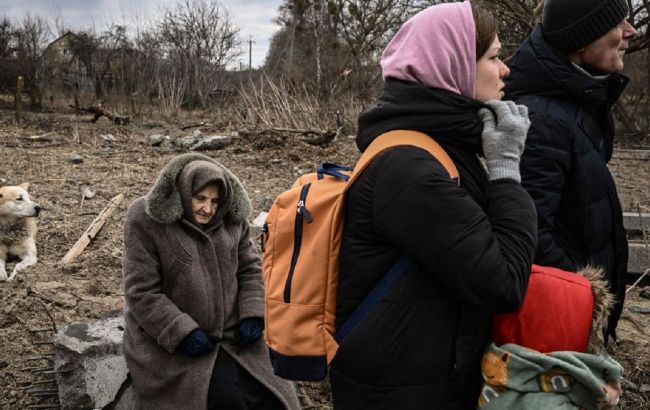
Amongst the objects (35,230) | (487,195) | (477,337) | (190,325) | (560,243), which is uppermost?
(487,195)

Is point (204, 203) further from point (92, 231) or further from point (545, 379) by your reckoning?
point (92, 231)

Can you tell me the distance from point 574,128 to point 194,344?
1774 mm

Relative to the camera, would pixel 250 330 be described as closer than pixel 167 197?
No

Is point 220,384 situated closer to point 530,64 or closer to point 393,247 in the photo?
point 393,247

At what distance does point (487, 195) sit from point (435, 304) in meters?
0.29

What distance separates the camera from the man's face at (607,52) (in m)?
1.95

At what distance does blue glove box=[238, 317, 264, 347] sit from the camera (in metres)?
2.68

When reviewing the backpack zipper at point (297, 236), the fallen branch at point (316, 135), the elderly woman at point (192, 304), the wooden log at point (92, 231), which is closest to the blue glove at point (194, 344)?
the elderly woman at point (192, 304)

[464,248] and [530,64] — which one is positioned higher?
[530,64]

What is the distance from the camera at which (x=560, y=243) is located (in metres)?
1.83

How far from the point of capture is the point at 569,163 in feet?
5.90

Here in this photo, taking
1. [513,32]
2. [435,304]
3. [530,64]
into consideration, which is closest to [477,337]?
[435,304]

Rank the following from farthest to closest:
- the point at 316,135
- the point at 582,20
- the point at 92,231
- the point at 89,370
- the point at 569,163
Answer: the point at 316,135
the point at 92,231
the point at 89,370
the point at 582,20
the point at 569,163

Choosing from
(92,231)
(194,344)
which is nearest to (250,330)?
(194,344)
